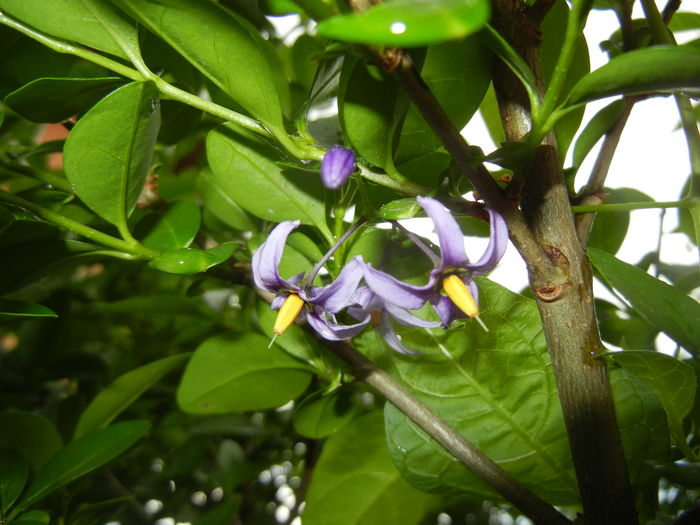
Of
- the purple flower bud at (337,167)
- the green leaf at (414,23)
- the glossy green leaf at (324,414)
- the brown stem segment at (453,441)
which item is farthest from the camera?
the glossy green leaf at (324,414)

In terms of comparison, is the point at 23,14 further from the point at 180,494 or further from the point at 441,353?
the point at 180,494

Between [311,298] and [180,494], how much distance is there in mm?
792

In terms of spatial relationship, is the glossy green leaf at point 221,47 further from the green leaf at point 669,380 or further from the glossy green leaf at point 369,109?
the green leaf at point 669,380

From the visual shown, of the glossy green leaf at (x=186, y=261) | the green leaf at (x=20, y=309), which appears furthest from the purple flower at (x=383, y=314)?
the green leaf at (x=20, y=309)

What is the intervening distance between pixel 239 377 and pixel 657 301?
1.33 ft

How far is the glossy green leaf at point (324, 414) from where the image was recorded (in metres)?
0.61

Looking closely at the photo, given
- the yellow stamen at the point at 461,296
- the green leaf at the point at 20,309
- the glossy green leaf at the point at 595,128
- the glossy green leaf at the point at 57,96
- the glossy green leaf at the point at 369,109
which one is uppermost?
the glossy green leaf at the point at 595,128

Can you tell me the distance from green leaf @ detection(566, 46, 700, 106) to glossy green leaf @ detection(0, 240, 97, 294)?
1.34 ft

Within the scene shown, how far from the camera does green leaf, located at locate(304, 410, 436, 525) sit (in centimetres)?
70

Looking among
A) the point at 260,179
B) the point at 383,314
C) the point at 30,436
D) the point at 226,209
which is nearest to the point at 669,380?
the point at 383,314

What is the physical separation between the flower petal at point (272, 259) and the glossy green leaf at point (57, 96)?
0.16 meters

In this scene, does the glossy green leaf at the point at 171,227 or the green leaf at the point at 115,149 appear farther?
the glossy green leaf at the point at 171,227

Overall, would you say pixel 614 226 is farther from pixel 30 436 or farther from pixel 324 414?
pixel 30 436

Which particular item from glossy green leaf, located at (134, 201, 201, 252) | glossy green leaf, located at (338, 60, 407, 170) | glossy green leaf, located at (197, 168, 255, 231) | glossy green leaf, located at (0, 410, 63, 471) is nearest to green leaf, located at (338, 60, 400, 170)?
glossy green leaf, located at (338, 60, 407, 170)
